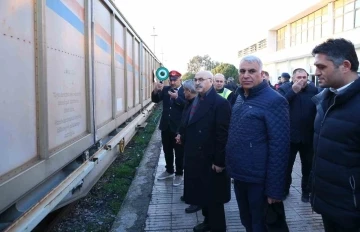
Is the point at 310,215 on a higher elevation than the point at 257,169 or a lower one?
lower

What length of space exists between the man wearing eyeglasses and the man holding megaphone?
2.92 metres

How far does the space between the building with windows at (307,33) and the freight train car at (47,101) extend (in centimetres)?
1939

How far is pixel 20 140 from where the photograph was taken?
2.53 meters

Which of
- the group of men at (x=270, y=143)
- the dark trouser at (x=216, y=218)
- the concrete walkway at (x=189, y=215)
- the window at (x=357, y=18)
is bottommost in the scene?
the concrete walkway at (x=189, y=215)

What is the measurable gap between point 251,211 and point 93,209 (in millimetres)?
2655

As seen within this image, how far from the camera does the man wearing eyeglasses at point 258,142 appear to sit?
2.63 meters

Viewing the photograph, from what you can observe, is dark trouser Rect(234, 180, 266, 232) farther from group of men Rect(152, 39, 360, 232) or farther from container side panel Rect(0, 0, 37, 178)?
container side panel Rect(0, 0, 37, 178)

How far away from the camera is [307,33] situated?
28.8m

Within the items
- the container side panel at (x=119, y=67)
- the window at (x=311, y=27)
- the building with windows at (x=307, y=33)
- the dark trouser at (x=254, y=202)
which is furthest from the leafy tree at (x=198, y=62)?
the dark trouser at (x=254, y=202)

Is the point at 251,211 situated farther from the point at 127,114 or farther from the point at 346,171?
the point at 127,114

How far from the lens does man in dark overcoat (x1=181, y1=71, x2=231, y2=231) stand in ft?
11.5

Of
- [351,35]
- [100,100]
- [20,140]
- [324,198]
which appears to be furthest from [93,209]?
[351,35]

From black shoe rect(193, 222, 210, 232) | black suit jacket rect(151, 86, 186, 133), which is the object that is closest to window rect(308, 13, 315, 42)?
black suit jacket rect(151, 86, 186, 133)

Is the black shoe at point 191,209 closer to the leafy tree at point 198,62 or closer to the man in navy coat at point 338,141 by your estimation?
the man in navy coat at point 338,141
